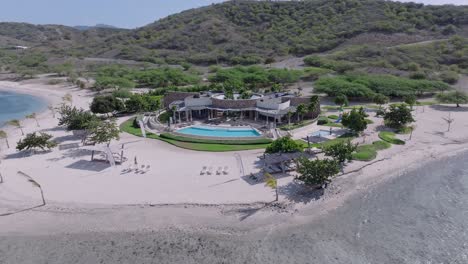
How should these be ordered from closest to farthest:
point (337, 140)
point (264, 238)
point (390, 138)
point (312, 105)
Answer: point (264, 238)
point (337, 140)
point (390, 138)
point (312, 105)

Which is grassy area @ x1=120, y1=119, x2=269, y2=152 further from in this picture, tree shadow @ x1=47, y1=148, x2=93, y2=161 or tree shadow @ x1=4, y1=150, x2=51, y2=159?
tree shadow @ x1=4, y1=150, x2=51, y2=159

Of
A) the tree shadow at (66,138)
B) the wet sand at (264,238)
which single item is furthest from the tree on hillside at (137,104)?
the wet sand at (264,238)

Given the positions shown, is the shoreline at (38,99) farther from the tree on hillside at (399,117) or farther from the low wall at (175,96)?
the tree on hillside at (399,117)

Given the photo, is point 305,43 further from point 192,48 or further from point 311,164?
point 311,164

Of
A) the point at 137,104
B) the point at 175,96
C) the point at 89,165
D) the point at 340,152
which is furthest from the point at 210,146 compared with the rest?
the point at 137,104

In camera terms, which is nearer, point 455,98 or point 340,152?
point 340,152

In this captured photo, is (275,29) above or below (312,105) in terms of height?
above

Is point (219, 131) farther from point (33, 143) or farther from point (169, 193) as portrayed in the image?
point (33, 143)
